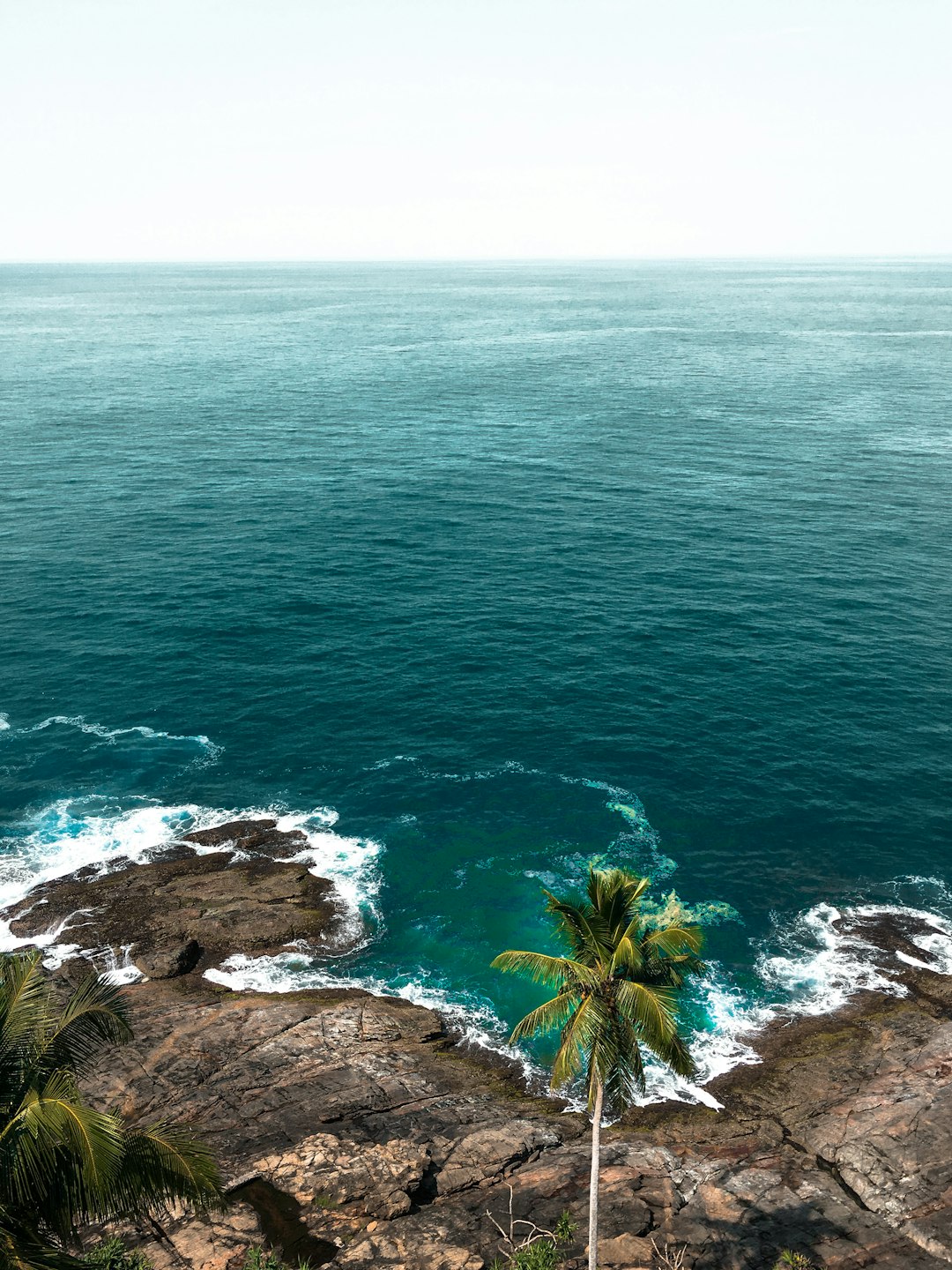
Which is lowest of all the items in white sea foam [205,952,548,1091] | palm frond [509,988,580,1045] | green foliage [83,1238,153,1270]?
white sea foam [205,952,548,1091]

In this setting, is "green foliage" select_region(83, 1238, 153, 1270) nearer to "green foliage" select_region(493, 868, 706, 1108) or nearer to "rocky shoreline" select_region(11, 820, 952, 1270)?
"rocky shoreline" select_region(11, 820, 952, 1270)

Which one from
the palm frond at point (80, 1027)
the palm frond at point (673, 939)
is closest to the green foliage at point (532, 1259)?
the palm frond at point (673, 939)

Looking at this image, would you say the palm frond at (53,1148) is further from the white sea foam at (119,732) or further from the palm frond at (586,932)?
the white sea foam at (119,732)

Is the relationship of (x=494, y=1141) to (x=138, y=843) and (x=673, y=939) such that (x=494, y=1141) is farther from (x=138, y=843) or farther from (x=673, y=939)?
(x=138, y=843)

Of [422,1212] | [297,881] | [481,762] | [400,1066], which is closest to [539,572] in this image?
[481,762]

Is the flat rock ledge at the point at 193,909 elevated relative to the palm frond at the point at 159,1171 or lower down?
lower down

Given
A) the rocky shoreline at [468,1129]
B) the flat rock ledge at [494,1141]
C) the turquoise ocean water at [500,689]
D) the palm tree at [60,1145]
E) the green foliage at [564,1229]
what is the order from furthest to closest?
the turquoise ocean water at [500,689] < the rocky shoreline at [468,1129] < the flat rock ledge at [494,1141] < the green foliage at [564,1229] < the palm tree at [60,1145]

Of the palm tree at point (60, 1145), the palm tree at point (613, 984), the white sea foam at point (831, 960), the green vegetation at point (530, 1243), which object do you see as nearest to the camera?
the palm tree at point (60, 1145)

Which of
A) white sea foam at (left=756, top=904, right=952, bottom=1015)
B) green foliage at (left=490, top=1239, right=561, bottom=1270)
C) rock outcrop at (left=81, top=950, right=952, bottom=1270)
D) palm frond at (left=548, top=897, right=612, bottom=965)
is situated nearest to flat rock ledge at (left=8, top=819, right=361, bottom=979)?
rock outcrop at (left=81, top=950, right=952, bottom=1270)
